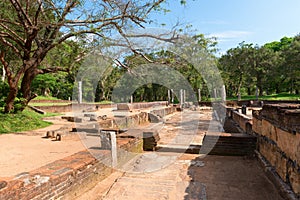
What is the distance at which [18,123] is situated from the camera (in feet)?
34.1

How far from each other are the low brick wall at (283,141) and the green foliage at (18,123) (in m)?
9.50

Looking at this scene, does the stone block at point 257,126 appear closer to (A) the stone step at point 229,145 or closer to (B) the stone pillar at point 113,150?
(A) the stone step at point 229,145

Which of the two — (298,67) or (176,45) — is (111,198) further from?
(298,67)

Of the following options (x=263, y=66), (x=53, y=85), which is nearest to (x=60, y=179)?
(x=53, y=85)

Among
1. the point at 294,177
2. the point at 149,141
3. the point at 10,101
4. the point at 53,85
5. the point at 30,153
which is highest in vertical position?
the point at 53,85

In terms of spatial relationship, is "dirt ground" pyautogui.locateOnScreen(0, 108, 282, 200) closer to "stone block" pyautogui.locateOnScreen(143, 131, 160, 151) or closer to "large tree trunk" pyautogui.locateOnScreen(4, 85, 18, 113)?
"stone block" pyautogui.locateOnScreen(143, 131, 160, 151)

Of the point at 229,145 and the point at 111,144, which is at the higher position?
the point at 111,144

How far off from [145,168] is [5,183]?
2835 millimetres

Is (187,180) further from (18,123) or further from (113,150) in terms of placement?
(18,123)

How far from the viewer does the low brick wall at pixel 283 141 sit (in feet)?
10.0

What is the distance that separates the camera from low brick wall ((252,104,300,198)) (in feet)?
10.0

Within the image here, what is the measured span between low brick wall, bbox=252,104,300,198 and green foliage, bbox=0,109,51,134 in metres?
9.50

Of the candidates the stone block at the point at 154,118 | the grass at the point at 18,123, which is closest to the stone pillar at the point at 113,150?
the grass at the point at 18,123

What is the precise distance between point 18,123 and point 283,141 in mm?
10497
